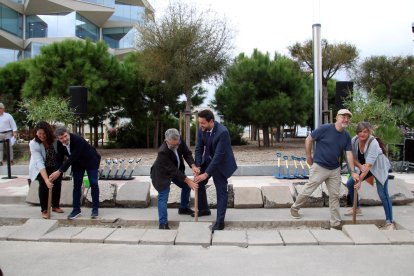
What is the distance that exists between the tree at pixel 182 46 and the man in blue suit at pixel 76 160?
1007cm

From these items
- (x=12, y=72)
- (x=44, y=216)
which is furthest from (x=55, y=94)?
(x=44, y=216)

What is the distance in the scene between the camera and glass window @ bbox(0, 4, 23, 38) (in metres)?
31.7

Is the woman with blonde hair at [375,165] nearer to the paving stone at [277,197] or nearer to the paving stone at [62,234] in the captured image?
the paving stone at [277,197]

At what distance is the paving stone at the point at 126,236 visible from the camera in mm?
5234

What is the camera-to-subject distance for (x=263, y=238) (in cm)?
532

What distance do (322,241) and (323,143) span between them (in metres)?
1.24

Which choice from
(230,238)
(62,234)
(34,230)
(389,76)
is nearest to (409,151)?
(230,238)

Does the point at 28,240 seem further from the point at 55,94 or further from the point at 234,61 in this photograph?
the point at 234,61

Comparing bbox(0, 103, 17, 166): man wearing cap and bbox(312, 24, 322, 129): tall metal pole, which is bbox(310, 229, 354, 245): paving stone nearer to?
bbox(312, 24, 322, 129): tall metal pole

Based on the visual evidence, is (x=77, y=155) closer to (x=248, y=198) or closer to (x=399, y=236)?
(x=248, y=198)

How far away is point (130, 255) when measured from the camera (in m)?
4.73

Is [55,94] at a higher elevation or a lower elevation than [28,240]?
higher

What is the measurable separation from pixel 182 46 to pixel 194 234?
11.3 m

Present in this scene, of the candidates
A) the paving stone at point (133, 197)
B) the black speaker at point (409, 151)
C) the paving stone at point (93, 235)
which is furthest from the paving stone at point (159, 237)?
the black speaker at point (409, 151)
